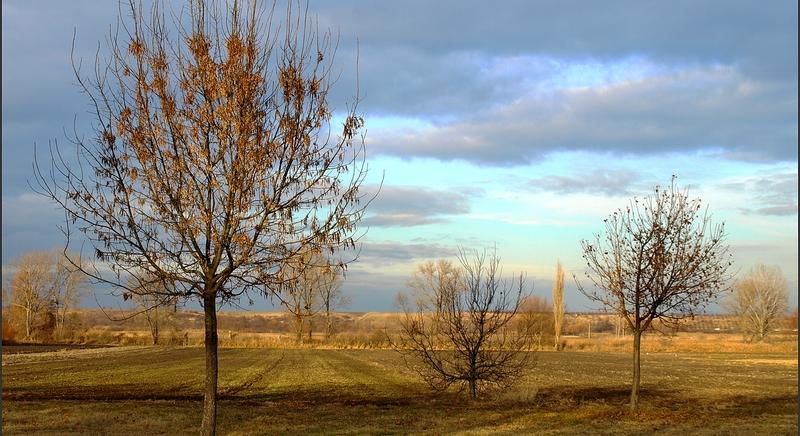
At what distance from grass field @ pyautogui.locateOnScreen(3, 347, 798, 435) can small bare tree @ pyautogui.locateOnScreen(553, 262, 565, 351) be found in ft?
138

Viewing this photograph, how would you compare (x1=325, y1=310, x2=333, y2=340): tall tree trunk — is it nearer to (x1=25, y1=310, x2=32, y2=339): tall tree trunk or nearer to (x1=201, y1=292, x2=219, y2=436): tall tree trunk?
(x1=25, y1=310, x2=32, y2=339): tall tree trunk

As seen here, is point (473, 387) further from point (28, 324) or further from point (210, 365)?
point (28, 324)

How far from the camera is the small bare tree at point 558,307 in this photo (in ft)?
260

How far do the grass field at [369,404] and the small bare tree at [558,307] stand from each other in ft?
138

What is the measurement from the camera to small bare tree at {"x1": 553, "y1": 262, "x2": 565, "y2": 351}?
79137 mm

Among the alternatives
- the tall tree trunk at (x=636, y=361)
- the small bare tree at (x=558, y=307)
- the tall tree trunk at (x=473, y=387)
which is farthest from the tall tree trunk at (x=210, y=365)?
the small bare tree at (x=558, y=307)

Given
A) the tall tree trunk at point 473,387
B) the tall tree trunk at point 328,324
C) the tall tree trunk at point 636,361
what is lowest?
the tall tree trunk at point 328,324

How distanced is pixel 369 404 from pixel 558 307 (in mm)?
63112

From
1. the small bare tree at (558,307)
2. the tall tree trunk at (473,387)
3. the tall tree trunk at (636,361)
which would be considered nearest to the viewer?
the tall tree trunk at (636,361)

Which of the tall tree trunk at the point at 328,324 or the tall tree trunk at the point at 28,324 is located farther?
the tall tree trunk at the point at 328,324

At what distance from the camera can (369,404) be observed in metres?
21.5

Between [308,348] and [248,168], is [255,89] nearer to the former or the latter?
[248,168]

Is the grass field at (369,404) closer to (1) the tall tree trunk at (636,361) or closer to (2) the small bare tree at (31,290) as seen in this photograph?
(1) the tall tree trunk at (636,361)

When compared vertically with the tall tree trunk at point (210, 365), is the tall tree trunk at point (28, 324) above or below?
below
